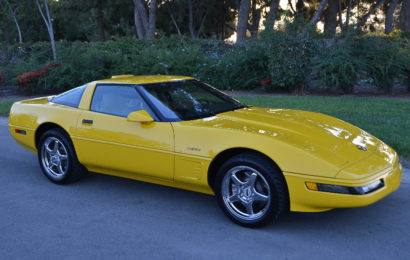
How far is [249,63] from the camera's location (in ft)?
48.3

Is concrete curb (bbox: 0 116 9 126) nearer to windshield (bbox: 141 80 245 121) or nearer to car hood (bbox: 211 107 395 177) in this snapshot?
windshield (bbox: 141 80 245 121)

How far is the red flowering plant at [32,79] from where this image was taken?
1516 centimetres

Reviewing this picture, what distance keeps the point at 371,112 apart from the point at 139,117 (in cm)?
646

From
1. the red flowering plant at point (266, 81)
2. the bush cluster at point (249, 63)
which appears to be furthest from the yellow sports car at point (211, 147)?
the red flowering plant at point (266, 81)

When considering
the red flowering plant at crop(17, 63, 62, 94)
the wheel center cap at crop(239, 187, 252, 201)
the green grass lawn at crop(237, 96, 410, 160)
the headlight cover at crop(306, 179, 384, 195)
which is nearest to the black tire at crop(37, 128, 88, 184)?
the wheel center cap at crop(239, 187, 252, 201)

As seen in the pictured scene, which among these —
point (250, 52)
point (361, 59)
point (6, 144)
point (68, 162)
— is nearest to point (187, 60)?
point (250, 52)

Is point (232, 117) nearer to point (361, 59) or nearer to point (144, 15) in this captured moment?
point (361, 59)

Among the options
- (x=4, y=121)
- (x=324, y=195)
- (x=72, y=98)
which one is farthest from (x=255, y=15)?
(x=324, y=195)

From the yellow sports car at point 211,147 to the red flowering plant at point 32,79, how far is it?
10515 millimetres

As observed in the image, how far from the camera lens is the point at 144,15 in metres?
26.5

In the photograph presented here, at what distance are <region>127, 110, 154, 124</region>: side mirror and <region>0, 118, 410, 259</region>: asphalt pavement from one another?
0.94m

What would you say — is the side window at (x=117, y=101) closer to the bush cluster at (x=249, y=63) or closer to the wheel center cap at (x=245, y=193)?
the wheel center cap at (x=245, y=193)

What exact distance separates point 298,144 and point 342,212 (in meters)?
0.98

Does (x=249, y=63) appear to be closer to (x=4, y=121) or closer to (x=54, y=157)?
(x=4, y=121)
